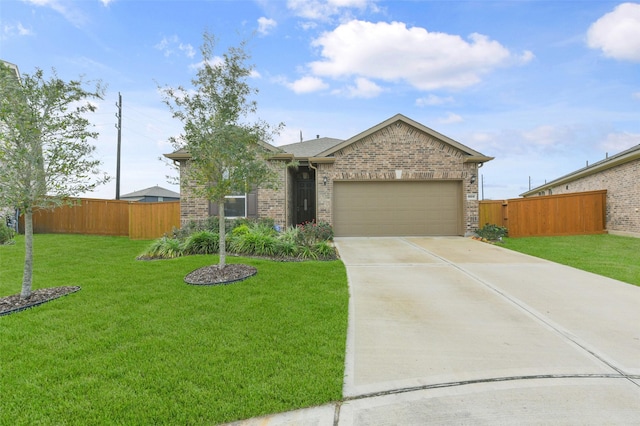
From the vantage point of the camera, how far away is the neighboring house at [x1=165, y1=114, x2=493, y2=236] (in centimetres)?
1157

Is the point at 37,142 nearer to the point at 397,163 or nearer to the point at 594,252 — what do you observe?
the point at 397,163

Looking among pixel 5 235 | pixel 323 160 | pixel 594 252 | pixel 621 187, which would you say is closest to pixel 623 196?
pixel 621 187

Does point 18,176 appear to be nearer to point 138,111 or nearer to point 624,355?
point 624,355

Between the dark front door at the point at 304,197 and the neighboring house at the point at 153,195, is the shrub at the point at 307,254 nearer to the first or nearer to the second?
the dark front door at the point at 304,197

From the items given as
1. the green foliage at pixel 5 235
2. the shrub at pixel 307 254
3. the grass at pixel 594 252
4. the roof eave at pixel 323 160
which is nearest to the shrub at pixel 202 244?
the shrub at pixel 307 254

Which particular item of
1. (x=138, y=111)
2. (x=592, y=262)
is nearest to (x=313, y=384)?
(x=592, y=262)

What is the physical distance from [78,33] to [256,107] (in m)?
6.92

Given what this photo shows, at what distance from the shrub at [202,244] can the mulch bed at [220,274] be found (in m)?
2.13

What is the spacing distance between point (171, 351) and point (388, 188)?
1012 centimetres

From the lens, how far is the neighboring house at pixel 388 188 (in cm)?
1157

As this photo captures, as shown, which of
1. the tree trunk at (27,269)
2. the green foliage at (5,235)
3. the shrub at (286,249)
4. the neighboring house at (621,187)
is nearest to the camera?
the tree trunk at (27,269)

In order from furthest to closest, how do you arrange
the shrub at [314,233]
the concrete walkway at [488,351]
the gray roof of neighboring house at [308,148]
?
the gray roof of neighboring house at [308,148], the shrub at [314,233], the concrete walkway at [488,351]

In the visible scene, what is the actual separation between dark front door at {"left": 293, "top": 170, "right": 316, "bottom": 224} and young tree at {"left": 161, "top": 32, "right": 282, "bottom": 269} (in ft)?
25.1

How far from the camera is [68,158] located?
185 inches
